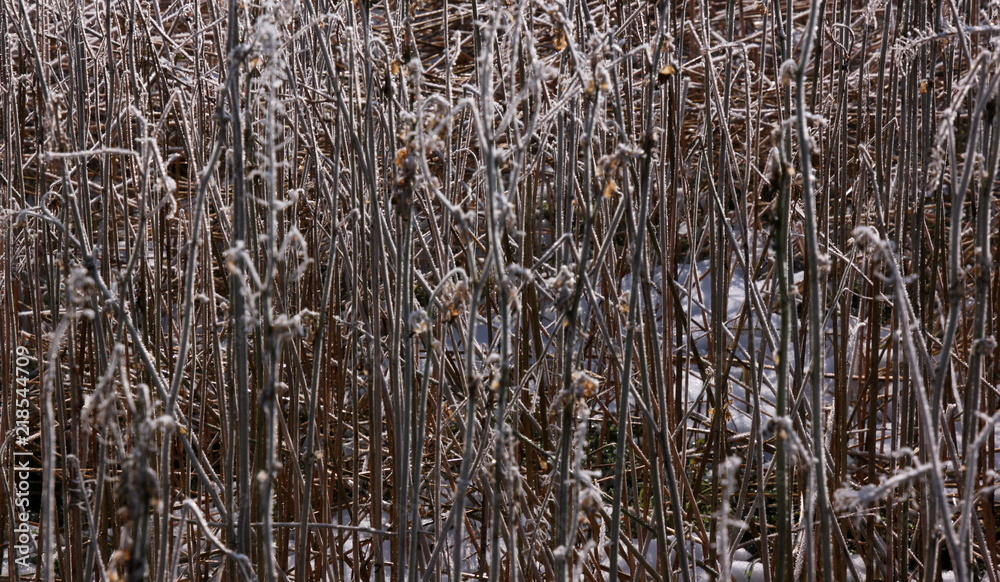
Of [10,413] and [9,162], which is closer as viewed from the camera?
[9,162]

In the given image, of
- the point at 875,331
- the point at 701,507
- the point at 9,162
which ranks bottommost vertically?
the point at 701,507

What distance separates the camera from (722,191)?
1.37 meters

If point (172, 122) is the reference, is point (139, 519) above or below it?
below

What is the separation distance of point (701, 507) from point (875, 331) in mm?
742

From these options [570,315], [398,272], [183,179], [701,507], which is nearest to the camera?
[570,315]

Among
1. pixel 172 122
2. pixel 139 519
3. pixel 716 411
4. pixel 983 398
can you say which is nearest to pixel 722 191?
pixel 716 411

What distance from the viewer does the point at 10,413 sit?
1321 millimetres

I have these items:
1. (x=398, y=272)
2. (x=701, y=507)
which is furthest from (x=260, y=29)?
(x=701, y=507)

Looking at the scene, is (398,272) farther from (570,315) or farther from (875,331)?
(875,331)

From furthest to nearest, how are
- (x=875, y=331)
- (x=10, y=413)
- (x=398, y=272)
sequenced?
1. (x=875, y=331)
2. (x=10, y=413)
3. (x=398, y=272)

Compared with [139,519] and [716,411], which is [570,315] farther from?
[716,411]

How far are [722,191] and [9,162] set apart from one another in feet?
3.27

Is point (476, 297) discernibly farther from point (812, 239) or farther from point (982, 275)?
point (982, 275)

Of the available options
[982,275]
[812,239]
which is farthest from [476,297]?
[982,275]
